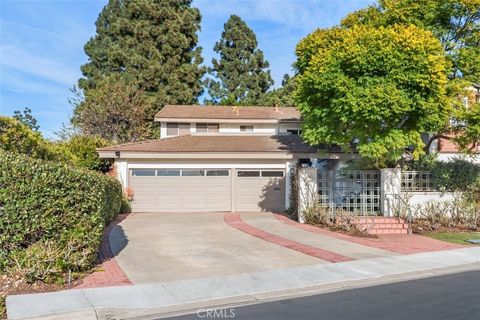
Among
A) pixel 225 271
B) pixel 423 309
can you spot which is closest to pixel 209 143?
pixel 225 271

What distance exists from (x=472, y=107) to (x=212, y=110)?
1822 cm

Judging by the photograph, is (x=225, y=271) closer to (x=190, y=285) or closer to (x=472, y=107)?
(x=190, y=285)

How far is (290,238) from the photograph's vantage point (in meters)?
15.0

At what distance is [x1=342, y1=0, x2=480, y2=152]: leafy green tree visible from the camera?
57.6 ft

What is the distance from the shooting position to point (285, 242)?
1422 cm


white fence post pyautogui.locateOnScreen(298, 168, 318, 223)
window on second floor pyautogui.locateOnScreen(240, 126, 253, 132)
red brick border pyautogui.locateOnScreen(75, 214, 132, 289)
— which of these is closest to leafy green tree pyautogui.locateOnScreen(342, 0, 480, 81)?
white fence post pyautogui.locateOnScreen(298, 168, 318, 223)

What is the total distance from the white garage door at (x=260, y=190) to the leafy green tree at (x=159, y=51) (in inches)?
656

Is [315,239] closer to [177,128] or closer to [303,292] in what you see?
[303,292]

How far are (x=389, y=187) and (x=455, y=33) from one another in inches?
268

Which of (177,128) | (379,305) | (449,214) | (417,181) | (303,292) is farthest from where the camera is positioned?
(177,128)

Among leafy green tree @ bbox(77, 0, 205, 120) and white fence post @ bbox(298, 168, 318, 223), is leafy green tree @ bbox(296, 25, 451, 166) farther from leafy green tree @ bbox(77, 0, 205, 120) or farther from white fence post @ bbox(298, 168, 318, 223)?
leafy green tree @ bbox(77, 0, 205, 120)

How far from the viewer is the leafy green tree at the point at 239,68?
4788 cm

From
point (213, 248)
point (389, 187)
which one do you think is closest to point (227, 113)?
point (389, 187)

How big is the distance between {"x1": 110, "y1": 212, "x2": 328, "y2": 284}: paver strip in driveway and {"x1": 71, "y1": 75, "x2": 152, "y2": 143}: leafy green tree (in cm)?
1764
